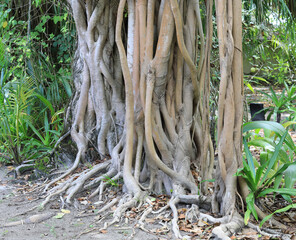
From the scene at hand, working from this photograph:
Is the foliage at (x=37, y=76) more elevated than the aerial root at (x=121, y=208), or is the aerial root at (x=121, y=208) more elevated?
the foliage at (x=37, y=76)

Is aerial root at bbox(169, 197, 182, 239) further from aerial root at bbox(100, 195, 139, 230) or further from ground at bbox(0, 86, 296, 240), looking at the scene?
aerial root at bbox(100, 195, 139, 230)

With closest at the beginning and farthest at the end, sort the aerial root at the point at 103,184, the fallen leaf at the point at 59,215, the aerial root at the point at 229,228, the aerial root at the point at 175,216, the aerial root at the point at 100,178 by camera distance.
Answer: the aerial root at the point at 229,228 → the aerial root at the point at 175,216 → the fallen leaf at the point at 59,215 → the aerial root at the point at 103,184 → the aerial root at the point at 100,178

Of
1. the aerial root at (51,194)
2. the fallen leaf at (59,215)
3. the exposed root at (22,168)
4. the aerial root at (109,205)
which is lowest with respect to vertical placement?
the fallen leaf at (59,215)

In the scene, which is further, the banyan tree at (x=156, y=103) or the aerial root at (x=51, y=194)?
the aerial root at (x=51, y=194)

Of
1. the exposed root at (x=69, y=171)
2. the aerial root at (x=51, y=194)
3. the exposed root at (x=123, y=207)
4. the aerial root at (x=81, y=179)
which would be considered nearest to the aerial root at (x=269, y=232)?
the exposed root at (x=123, y=207)

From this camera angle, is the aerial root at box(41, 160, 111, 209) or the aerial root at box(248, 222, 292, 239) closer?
the aerial root at box(248, 222, 292, 239)

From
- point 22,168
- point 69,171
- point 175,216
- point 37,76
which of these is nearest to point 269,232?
point 175,216

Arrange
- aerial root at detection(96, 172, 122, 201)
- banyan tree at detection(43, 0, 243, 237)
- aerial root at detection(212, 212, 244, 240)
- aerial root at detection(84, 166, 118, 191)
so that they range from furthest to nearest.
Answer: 1. aerial root at detection(84, 166, 118, 191)
2. aerial root at detection(96, 172, 122, 201)
3. banyan tree at detection(43, 0, 243, 237)
4. aerial root at detection(212, 212, 244, 240)

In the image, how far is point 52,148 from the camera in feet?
14.4

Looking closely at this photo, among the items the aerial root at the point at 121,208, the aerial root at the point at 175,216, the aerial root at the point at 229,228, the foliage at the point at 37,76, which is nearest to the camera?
the aerial root at the point at 229,228

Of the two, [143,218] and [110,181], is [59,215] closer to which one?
[110,181]

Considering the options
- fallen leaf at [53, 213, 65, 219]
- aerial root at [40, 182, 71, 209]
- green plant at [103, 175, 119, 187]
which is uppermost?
green plant at [103, 175, 119, 187]

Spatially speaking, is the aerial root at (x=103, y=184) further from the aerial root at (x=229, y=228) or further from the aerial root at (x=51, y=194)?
the aerial root at (x=229, y=228)

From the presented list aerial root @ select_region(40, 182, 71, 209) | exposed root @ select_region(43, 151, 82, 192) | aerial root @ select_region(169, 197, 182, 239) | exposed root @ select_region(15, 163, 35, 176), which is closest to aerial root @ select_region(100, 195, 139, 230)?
aerial root @ select_region(169, 197, 182, 239)
